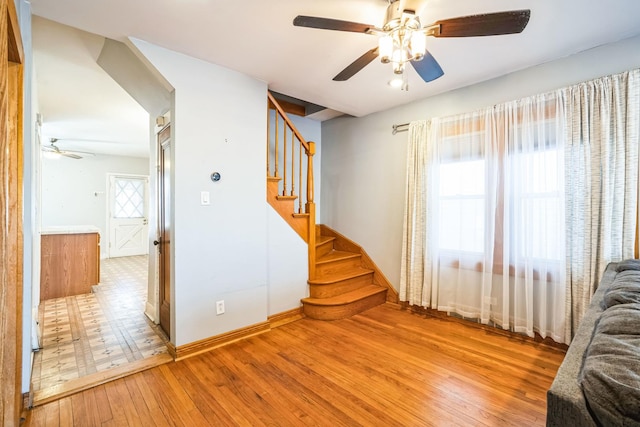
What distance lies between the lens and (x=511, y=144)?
104 inches

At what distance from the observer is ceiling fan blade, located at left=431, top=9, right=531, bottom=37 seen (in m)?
1.35

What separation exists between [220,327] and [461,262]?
2.46 m

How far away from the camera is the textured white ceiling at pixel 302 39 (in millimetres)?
1776

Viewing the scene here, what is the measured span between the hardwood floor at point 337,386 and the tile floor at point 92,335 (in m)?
0.35

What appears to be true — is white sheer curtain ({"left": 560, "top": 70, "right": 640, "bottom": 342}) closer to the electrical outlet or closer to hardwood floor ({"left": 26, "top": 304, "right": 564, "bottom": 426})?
hardwood floor ({"left": 26, "top": 304, "right": 564, "bottom": 426})

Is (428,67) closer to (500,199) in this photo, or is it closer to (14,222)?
(500,199)

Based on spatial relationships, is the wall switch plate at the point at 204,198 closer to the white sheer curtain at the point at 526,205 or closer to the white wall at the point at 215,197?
the white wall at the point at 215,197

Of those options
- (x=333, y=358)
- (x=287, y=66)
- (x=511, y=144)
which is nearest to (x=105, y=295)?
(x=333, y=358)

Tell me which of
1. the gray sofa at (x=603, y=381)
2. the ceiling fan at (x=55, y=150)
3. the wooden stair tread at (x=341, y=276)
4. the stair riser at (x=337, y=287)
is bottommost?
the stair riser at (x=337, y=287)

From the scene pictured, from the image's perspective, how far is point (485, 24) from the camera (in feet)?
4.71

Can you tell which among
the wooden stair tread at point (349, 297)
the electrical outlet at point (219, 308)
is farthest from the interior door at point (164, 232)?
the wooden stair tread at point (349, 297)

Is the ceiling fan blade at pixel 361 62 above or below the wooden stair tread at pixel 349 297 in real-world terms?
above

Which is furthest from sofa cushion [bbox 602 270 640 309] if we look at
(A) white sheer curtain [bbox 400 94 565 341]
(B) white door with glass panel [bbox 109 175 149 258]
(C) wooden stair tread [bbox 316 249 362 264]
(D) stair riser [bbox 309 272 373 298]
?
(B) white door with glass panel [bbox 109 175 149 258]

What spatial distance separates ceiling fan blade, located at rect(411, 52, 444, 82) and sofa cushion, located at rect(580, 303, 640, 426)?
1.55m
